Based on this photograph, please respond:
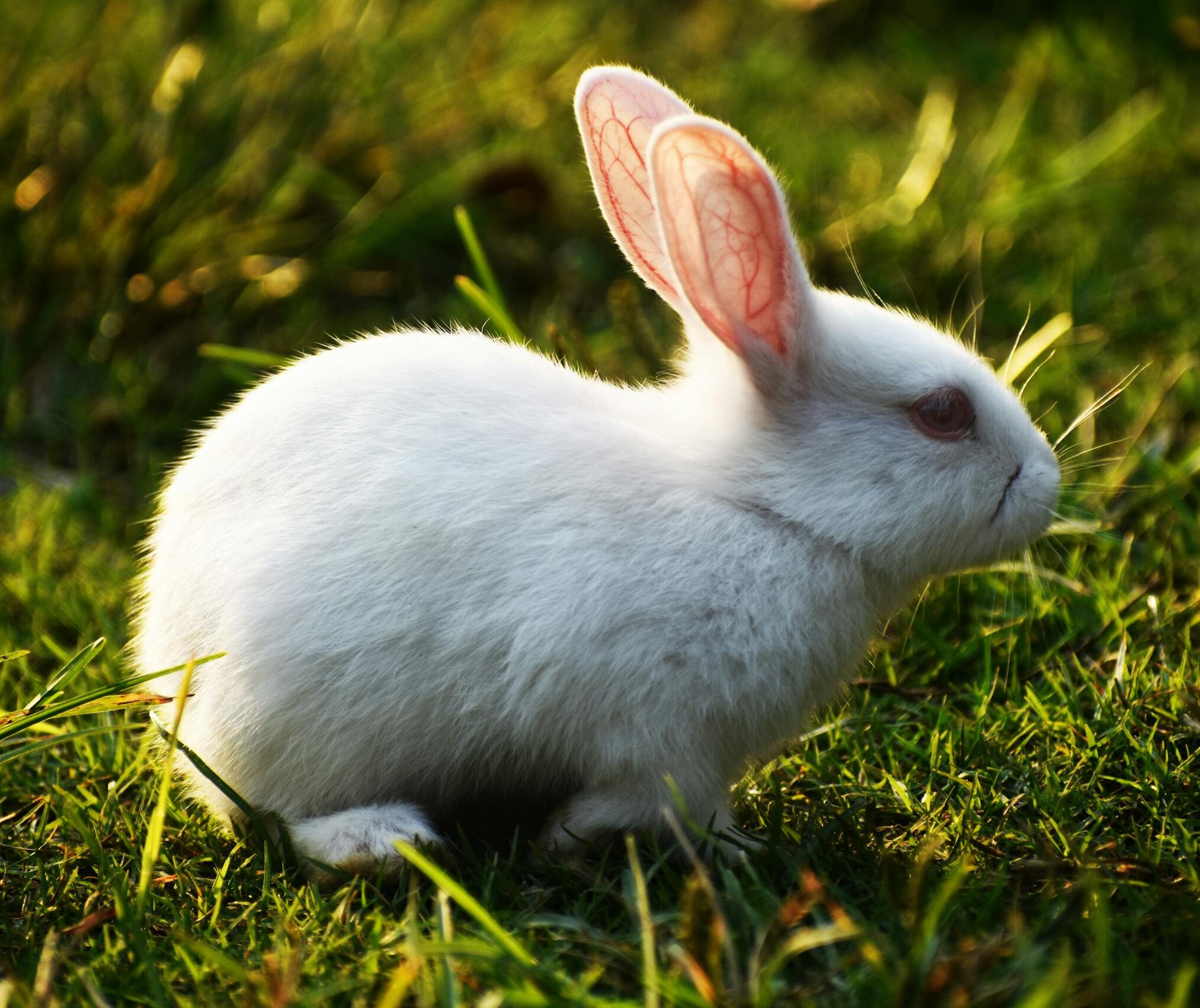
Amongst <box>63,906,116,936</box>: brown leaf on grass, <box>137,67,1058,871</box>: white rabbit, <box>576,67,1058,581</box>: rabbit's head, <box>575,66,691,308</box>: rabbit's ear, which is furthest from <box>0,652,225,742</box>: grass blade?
<box>575,66,691,308</box>: rabbit's ear

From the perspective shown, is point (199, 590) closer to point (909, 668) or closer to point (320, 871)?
point (320, 871)

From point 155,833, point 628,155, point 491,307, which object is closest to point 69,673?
point 155,833

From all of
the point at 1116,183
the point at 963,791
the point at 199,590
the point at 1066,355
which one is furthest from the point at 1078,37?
the point at 199,590

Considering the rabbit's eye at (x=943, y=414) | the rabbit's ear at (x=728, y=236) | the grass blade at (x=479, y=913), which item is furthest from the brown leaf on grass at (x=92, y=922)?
the rabbit's eye at (x=943, y=414)

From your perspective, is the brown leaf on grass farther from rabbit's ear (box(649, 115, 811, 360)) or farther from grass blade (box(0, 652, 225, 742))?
rabbit's ear (box(649, 115, 811, 360))

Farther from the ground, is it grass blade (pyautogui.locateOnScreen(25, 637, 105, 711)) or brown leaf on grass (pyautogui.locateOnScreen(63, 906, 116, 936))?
grass blade (pyautogui.locateOnScreen(25, 637, 105, 711))

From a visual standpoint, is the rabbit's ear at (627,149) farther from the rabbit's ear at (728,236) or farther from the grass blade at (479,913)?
the grass blade at (479,913)
